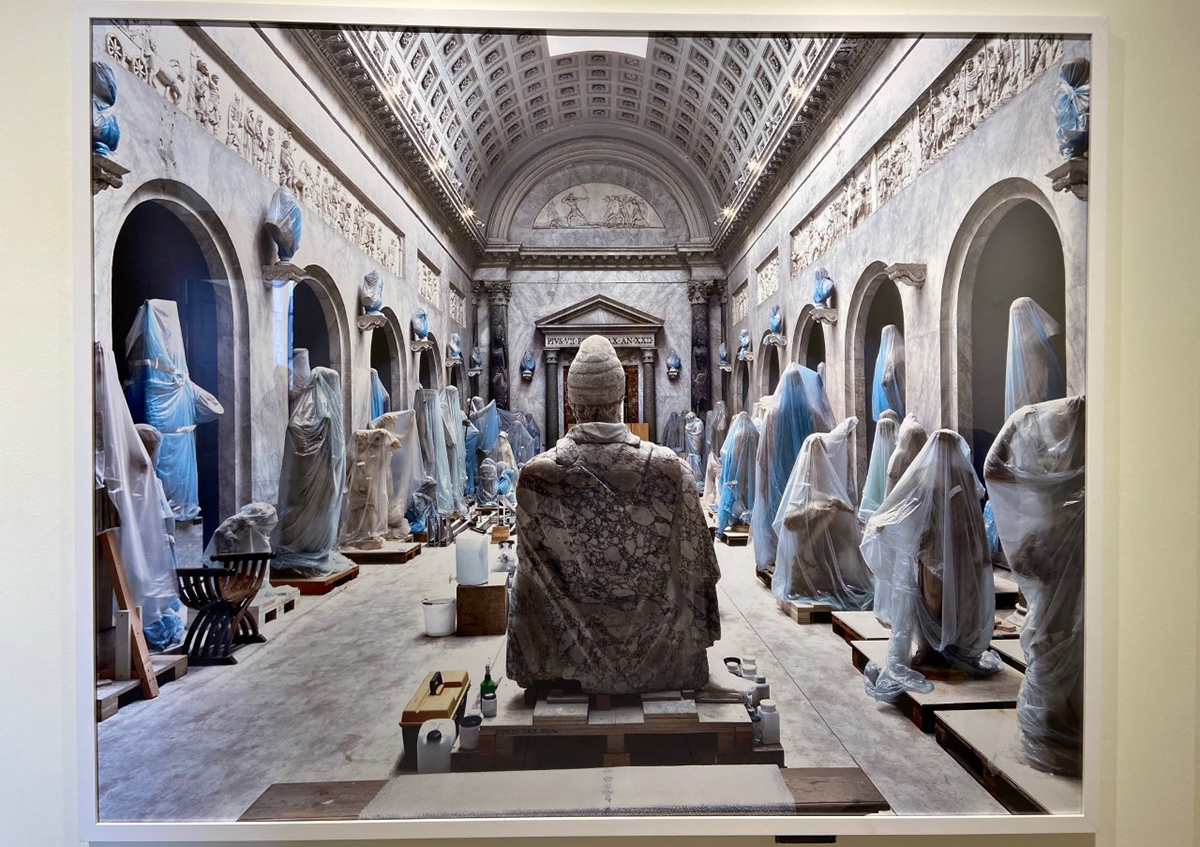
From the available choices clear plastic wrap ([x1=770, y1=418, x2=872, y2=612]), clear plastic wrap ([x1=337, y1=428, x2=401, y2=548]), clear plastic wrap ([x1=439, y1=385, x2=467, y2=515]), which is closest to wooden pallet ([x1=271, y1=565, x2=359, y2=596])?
Result: clear plastic wrap ([x1=337, y1=428, x2=401, y2=548])

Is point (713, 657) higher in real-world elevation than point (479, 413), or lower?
lower

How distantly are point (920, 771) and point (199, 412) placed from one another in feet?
12.1

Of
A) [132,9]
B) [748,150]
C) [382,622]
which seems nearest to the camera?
[132,9]

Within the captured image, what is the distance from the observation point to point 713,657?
252 centimetres

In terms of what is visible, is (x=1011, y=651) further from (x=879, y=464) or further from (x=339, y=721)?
(x=339, y=721)

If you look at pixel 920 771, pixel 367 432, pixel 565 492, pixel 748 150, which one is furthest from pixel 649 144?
pixel 920 771

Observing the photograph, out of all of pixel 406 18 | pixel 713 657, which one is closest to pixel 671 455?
pixel 713 657

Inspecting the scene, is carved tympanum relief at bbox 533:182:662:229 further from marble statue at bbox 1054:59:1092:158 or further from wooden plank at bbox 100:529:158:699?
wooden plank at bbox 100:529:158:699

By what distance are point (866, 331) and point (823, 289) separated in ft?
1.06

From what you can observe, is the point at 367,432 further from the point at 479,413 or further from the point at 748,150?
the point at 748,150

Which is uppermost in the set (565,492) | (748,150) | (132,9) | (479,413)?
(132,9)

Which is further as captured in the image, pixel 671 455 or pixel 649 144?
pixel 649 144

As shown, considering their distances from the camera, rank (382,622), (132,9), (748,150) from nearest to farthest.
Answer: (132,9) < (382,622) < (748,150)

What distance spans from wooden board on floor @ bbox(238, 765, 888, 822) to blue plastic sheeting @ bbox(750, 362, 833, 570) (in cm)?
99
